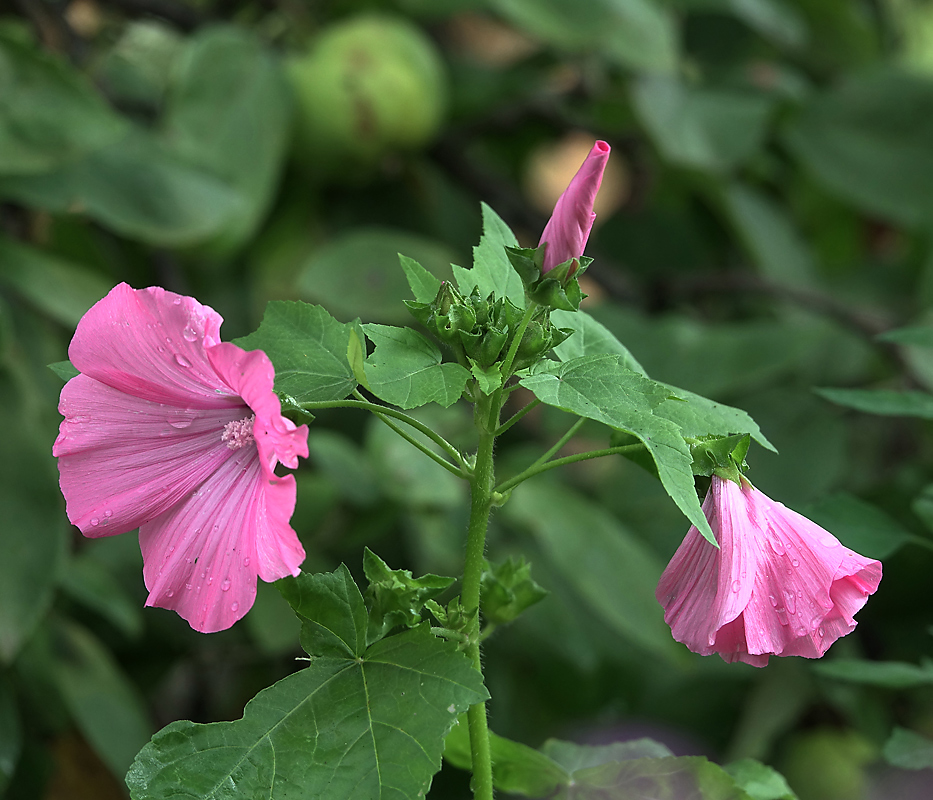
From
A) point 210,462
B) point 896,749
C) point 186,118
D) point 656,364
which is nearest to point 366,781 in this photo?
point 210,462

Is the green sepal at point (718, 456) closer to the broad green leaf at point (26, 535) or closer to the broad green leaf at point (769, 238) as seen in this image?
the broad green leaf at point (26, 535)

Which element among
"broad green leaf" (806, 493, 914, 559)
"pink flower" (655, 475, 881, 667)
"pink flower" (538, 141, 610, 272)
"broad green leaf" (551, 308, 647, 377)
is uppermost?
"pink flower" (538, 141, 610, 272)

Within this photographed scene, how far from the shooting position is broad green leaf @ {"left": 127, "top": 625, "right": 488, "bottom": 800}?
281 millimetres

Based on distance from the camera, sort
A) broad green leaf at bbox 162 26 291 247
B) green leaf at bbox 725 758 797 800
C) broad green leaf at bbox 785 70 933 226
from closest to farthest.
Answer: green leaf at bbox 725 758 797 800, broad green leaf at bbox 162 26 291 247, broad green leaf at bbox 785 70 933 226

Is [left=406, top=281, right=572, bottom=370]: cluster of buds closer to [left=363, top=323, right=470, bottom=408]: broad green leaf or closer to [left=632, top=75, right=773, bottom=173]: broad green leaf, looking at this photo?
[left=363, top=323, right=470, bottom=408]: broad green leaf

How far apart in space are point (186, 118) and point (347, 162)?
150mm

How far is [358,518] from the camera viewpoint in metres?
0.75

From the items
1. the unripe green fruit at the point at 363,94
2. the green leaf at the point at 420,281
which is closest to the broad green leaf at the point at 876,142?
the unripe green fruit at the point at 363,94

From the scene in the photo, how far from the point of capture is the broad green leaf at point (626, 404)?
25 cm

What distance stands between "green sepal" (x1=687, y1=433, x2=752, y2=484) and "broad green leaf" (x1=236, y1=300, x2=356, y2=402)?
0.35 feet

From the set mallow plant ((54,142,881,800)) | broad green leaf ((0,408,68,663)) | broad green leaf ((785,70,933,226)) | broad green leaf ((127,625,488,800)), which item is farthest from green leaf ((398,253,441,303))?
broad green leaf ((785,70,933,226))

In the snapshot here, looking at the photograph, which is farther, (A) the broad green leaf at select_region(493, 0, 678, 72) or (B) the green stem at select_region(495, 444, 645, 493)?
(A) the broad green leaf at select_region(493, 0, 678, 72)

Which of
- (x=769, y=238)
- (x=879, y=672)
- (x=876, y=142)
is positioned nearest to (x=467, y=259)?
(x=769, y=238)

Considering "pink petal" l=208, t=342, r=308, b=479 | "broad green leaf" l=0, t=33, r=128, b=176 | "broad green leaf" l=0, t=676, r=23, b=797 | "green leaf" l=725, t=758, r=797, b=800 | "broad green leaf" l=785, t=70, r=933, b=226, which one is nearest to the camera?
"pink petal" l=208, t=342, r=308, b=479
